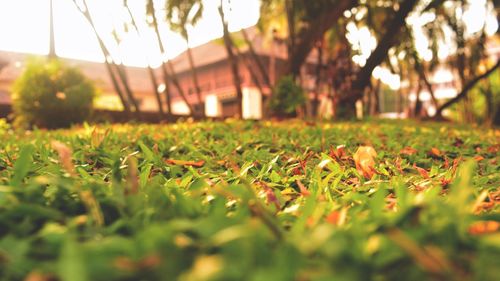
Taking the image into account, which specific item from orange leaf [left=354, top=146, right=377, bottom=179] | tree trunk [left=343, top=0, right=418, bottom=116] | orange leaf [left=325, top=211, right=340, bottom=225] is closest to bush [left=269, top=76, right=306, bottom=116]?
tree trunk [left=343, top=0, right=418, bottom=116]

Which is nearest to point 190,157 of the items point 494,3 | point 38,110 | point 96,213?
point 96,213

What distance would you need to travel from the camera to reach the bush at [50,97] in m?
7.28

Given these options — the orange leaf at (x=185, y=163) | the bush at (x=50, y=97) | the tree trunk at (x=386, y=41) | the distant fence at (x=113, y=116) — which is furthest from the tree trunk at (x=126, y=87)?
the orange leaf at (x=185, y=163)

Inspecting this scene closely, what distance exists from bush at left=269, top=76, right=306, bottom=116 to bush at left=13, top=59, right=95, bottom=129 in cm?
390

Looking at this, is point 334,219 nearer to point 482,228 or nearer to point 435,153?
point 482,228

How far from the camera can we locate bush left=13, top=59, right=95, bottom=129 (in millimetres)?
7277

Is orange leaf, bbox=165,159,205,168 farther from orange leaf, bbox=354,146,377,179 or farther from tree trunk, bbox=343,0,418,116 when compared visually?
tree trunk, bbox=343,0,418,116

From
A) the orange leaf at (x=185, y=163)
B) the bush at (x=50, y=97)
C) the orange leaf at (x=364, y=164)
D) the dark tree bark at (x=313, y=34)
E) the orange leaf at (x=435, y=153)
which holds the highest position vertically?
the dark tree bark at (x=313, y=34)

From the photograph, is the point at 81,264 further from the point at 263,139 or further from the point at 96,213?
the point at 263,139

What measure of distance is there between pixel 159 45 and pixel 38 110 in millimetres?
2708

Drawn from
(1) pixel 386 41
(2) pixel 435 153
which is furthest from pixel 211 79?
(2) pixel 435 153

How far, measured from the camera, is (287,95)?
7.82 m

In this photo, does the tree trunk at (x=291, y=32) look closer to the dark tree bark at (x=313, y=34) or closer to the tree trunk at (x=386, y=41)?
the dark tree bark at (x=313, y=34)

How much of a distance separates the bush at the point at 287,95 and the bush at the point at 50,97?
12.8 ft
